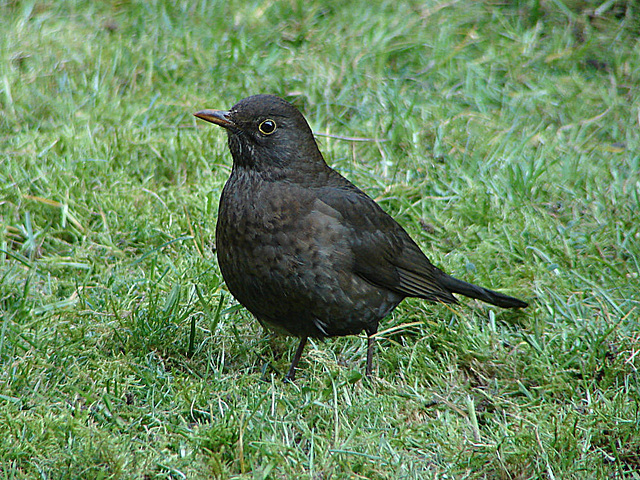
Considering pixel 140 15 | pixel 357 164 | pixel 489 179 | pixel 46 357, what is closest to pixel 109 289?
pixel 46 357

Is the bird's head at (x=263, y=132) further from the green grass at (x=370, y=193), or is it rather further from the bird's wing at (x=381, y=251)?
the green grass at (x=370, y=193)

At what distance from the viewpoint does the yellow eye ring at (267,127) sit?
418 cm

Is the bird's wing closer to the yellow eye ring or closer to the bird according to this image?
the bird

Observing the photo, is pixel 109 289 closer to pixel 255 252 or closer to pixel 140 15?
pixel 255 252

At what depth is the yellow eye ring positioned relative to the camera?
4.18 meters

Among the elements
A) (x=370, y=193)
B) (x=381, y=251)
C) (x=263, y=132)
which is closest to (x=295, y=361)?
(x=381, y=251)

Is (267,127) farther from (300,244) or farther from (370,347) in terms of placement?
(370,347)

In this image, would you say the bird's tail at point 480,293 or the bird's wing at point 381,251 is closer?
the bird's wing at point 381,251

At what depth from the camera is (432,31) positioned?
7.16 meters

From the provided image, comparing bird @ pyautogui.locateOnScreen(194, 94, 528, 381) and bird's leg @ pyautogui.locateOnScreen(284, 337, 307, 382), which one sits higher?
bird @ pyautogui.locateOnScreen(194, 94, 528, 381)

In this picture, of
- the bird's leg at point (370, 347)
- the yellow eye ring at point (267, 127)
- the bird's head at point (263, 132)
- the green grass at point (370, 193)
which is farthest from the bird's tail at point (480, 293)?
the yellow eye ring at point (267, 127)

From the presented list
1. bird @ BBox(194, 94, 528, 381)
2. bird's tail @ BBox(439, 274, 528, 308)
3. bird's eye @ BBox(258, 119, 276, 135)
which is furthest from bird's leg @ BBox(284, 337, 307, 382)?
bird's eye @ BBox(258, 119, 276, 135)

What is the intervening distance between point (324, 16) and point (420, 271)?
3533 millimetres

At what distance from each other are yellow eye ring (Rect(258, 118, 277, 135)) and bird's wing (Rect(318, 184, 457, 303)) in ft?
1.32
